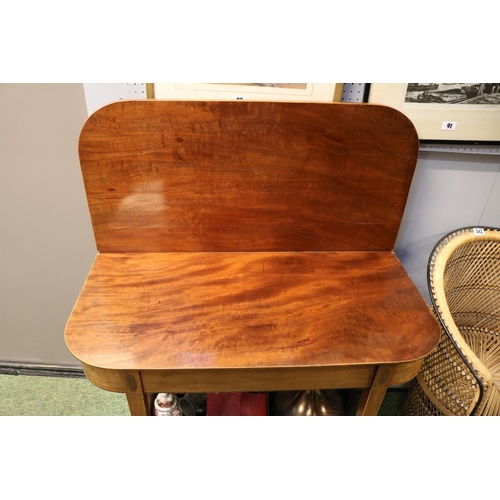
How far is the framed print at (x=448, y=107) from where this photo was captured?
1.06 m

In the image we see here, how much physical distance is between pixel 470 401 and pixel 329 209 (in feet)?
2.06

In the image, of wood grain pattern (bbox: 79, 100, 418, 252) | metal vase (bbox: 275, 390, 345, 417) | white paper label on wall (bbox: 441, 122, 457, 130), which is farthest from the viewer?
metal vase (bbox: 275, 390, 345, 417)

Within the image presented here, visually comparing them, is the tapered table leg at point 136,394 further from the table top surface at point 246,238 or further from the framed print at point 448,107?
the framed print at point 448,107

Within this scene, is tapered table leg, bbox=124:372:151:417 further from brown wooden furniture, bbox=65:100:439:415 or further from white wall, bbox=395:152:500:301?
white wall, bbox=395:152:500:301

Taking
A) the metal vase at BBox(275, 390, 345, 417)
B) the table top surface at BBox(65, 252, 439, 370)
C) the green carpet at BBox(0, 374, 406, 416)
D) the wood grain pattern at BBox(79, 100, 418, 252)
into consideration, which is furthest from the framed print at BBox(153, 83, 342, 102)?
the green carpet at BBox(0, 374, 406, 416)

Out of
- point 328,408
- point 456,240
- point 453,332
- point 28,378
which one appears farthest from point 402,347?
point 28,378

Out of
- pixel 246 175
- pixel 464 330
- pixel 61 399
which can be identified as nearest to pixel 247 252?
pixel 246 175

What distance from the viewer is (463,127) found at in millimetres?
1128

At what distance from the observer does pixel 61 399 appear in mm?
1557

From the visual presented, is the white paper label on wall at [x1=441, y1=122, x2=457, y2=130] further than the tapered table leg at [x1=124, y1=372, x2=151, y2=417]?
Yes

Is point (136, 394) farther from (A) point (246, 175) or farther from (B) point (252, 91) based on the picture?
(B) point (252, 91)

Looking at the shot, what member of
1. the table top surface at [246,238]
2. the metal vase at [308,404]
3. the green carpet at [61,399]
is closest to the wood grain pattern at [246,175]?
the table top surface at [246,238]

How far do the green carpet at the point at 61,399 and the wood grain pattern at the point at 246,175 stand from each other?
0.76 meters

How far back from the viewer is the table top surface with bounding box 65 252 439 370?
83cm
